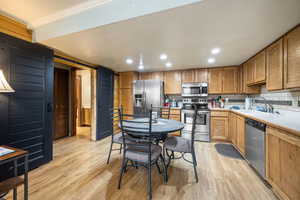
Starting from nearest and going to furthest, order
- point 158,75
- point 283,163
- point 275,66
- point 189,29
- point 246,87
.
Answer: point 283,163, point 189,29, point 275,66, point 246,87, point 158,75

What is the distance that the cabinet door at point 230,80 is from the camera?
363 cm

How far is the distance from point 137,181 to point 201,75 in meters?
3.38

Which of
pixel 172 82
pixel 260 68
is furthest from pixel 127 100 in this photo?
pixel 260 68

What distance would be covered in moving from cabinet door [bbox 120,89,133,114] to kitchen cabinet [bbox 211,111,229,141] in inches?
103

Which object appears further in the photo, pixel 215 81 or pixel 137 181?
pixel 215 81

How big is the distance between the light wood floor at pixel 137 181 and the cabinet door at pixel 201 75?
87.4 inches

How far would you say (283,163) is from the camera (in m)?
1.38

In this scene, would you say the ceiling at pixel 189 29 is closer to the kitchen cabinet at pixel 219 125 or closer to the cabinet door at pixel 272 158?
the cabinet door at pixel 272 158

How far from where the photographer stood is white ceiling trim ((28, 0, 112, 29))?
1570mm

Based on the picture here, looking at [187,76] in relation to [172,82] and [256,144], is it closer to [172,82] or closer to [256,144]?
[172,82]

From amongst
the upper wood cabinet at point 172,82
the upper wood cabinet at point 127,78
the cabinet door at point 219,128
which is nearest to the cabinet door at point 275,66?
the cabinet door at point 219,128

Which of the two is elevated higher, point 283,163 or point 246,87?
point 246,87

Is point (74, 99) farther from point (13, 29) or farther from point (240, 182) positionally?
point (240, 182)

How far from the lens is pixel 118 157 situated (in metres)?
2.52
